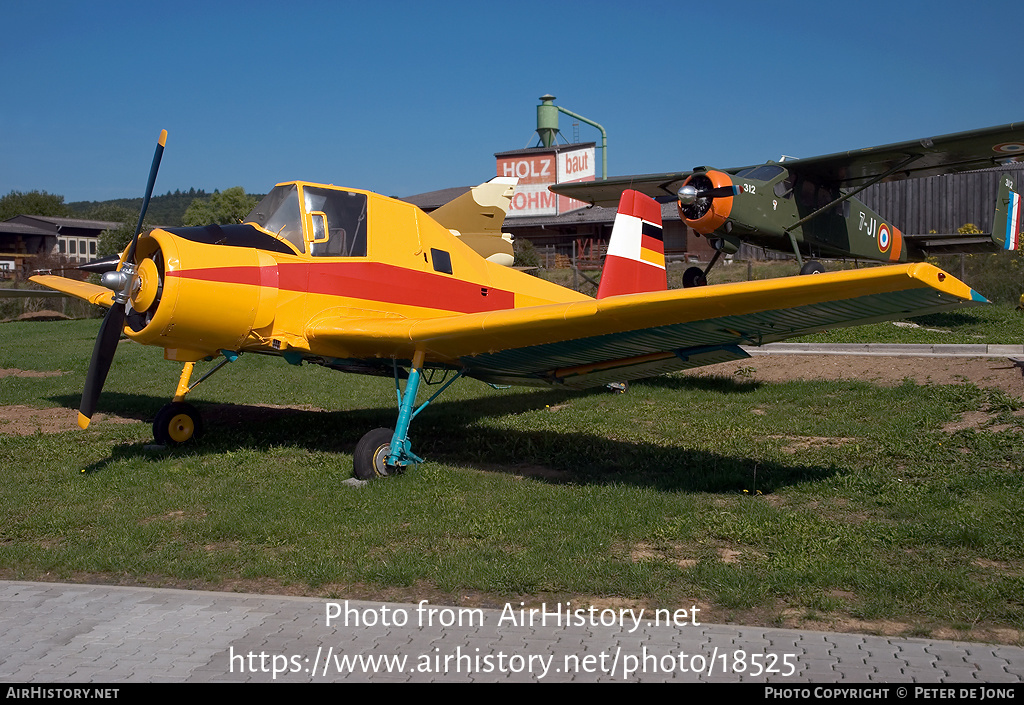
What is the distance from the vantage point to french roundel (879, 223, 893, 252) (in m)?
18.8

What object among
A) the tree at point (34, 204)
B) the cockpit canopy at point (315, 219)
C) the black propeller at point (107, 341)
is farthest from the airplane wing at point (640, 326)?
the tree at point (34, 204)

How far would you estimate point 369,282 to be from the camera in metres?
8.96

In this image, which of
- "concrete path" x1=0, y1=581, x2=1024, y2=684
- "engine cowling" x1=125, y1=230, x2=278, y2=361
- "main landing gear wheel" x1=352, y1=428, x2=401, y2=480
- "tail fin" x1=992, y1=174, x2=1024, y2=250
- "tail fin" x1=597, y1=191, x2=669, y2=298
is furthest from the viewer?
"tail fin" x1=992, y1=174, x2=1024, y2=250

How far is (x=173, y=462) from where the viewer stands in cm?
876

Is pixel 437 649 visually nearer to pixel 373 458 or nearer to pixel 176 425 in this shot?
pixel 373 458

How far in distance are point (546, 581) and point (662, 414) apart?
6.35 metres

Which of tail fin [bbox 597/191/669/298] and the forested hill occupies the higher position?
the forested hill

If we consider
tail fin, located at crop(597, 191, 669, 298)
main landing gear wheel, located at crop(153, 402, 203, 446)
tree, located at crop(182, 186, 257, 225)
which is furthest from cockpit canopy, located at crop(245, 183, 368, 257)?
tree, located at crop(182, 186, 257, 225)

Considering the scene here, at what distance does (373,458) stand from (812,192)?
12385 mm

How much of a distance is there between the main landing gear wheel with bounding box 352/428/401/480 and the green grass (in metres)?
0.25

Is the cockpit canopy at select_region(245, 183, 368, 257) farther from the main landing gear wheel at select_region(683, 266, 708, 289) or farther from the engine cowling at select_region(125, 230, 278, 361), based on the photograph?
the main landing gear wheel at select_region(683, 266, 708, 289)

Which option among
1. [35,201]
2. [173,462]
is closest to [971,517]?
[173,462]

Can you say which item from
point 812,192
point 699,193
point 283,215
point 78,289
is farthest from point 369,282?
point 812,192

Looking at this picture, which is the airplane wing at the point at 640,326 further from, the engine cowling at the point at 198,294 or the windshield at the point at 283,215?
the windshield at the point at 283,215
